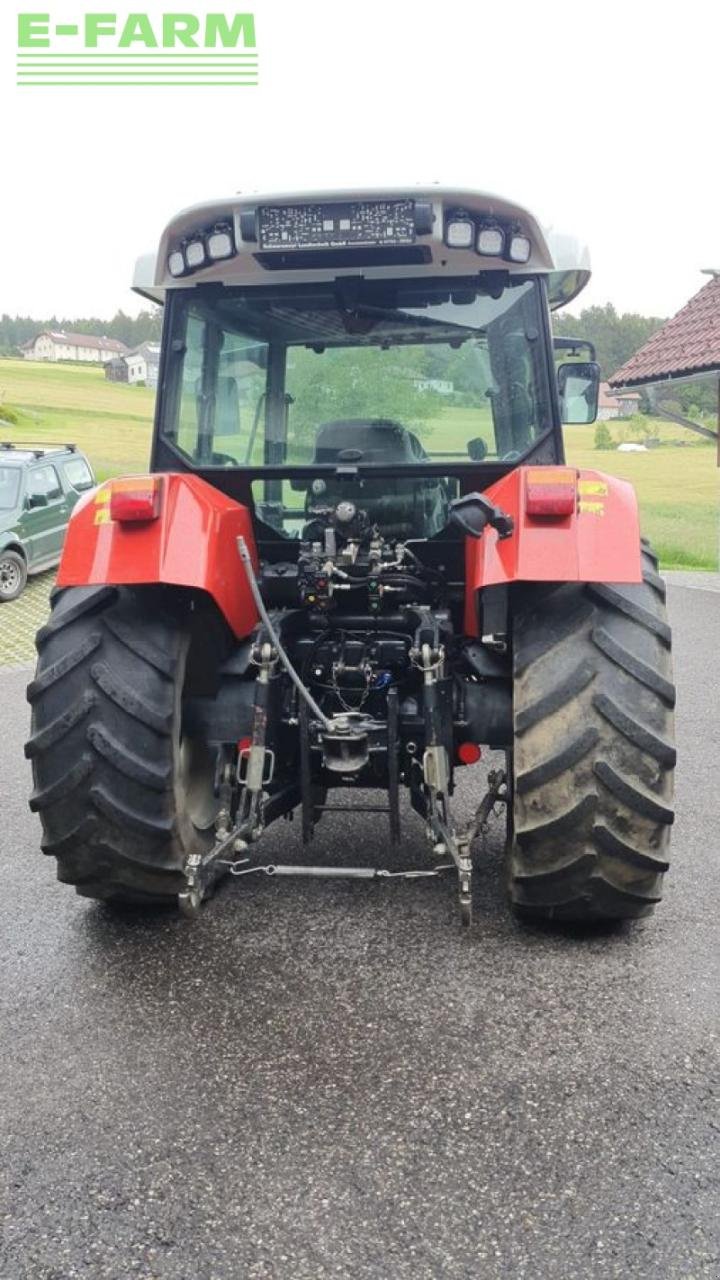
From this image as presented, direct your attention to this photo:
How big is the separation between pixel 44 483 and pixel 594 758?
12.8 metres

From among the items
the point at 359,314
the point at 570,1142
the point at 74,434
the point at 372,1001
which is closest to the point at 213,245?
the point at 359,314

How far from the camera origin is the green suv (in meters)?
13.8

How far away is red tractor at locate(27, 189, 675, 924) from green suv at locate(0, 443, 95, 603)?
10227 mm

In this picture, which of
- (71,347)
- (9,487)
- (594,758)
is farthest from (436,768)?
(71,347)

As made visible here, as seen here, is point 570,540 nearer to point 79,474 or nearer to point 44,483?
point 44,483

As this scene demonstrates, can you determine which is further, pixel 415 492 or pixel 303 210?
pixel 415 492

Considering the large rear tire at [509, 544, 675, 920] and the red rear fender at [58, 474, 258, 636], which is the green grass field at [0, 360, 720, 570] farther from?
the red rear fender at [58, 474, 258, 636]

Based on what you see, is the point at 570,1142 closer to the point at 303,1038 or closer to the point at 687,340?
the point at 303,1038

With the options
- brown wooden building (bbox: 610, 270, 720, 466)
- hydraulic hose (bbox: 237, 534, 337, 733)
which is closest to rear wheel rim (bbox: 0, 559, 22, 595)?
brown wooden building (bbox: 610, 270, 720, 466)

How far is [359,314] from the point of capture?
3955mm

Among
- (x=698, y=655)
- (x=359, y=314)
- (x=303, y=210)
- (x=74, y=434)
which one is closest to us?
(x=303, y=210)

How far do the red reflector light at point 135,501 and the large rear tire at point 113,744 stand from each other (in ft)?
1.04

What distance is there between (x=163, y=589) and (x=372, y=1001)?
1480mm

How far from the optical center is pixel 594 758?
3285 mm
